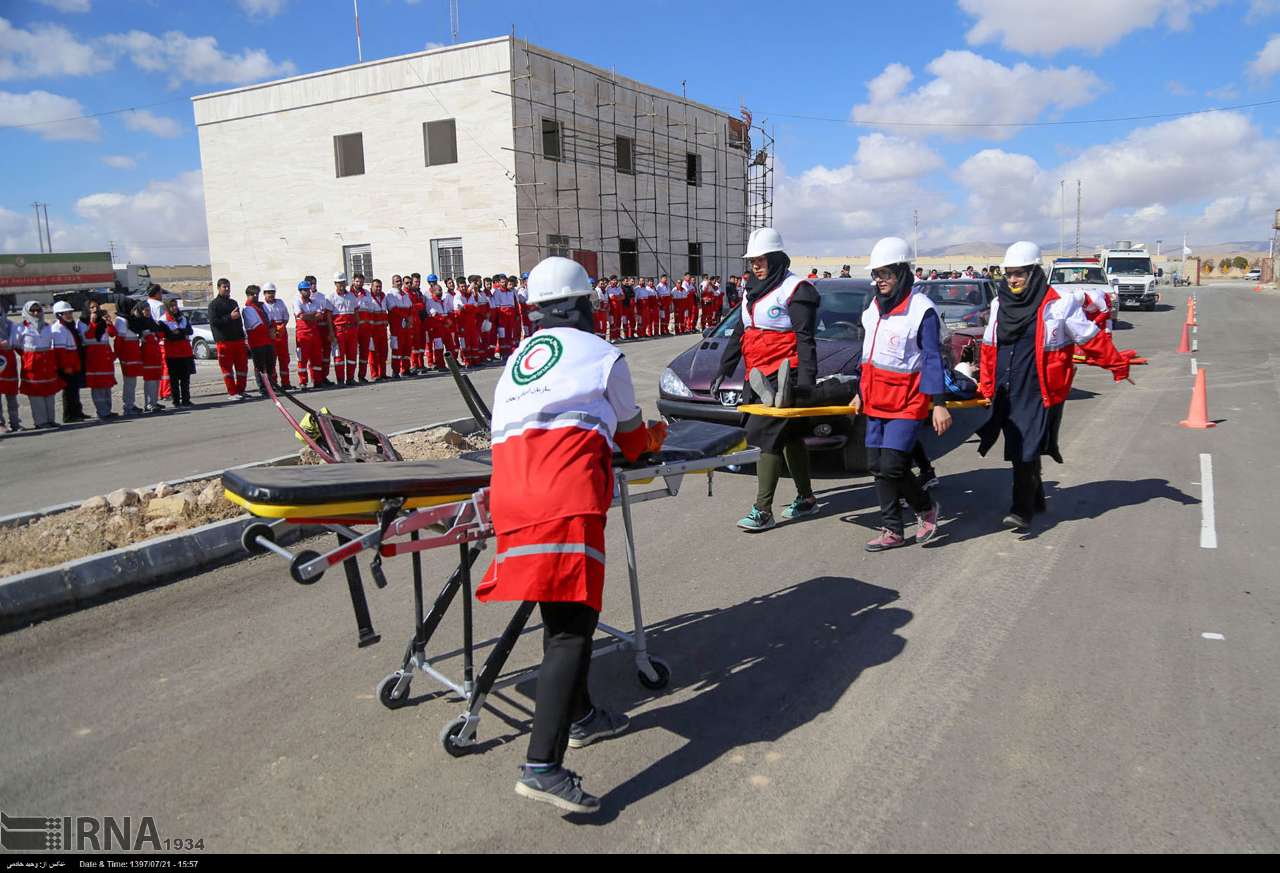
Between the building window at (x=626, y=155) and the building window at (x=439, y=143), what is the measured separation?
6503 mm

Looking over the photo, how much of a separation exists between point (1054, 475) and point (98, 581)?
25.1ft

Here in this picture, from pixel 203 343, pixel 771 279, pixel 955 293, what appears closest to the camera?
pixel 771 279

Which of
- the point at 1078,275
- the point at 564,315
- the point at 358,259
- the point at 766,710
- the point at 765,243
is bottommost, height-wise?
the point at 766,710

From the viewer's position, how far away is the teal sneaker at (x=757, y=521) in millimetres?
6301

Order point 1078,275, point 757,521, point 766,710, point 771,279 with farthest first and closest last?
point 1078,275 < point 757,521 < point 771,279 < point 766,710

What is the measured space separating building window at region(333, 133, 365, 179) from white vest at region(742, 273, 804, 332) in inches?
1049

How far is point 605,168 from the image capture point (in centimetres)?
3089

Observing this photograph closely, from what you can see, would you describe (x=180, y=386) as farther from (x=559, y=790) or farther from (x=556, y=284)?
(x=559, y=790)

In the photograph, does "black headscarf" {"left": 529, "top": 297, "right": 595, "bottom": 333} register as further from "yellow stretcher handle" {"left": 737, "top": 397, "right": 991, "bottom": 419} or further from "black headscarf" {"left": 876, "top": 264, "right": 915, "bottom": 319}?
"black headscarf" {"left": 876, "top": 264, "right": 915, "bottom": 319}

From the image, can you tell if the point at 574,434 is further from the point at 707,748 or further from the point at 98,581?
the point at 98,581

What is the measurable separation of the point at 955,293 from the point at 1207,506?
717 cm

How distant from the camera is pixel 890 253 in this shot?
5703 millimetres

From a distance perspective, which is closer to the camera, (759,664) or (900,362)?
(759,664)

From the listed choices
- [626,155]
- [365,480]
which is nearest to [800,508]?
[365,480]
